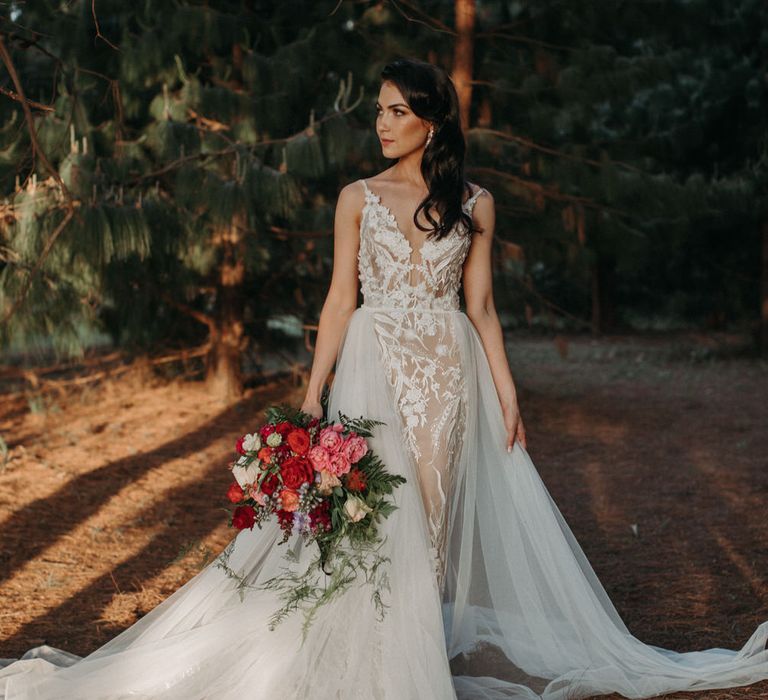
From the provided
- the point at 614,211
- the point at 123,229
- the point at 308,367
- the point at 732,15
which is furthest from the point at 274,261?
the point at 732,15

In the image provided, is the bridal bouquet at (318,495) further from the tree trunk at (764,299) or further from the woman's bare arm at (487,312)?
the tree trunk at (764,299)

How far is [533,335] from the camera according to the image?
729 inches

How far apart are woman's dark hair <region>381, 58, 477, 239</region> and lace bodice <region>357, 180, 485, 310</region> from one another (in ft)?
0.22

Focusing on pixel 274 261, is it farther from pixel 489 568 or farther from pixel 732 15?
pixel 732 15

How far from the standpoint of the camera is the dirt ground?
4348 mm

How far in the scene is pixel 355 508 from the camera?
2926 millimetres

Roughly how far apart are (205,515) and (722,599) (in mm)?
3208

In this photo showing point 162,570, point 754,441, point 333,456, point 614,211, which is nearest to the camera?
point 333,456

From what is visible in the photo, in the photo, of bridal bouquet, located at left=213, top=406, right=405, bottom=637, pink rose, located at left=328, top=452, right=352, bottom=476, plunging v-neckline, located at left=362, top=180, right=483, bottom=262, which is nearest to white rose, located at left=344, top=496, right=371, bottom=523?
bridal bouquet, located at left=213, top=406, right=405, bottom=637

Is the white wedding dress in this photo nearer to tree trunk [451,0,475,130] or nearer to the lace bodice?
the lace bodice

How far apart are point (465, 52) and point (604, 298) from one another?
36.5 ft

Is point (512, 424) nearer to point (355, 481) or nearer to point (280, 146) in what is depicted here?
point (355, 481)

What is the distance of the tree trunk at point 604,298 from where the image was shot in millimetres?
18797

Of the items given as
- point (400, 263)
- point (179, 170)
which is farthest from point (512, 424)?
point (179, 170)
